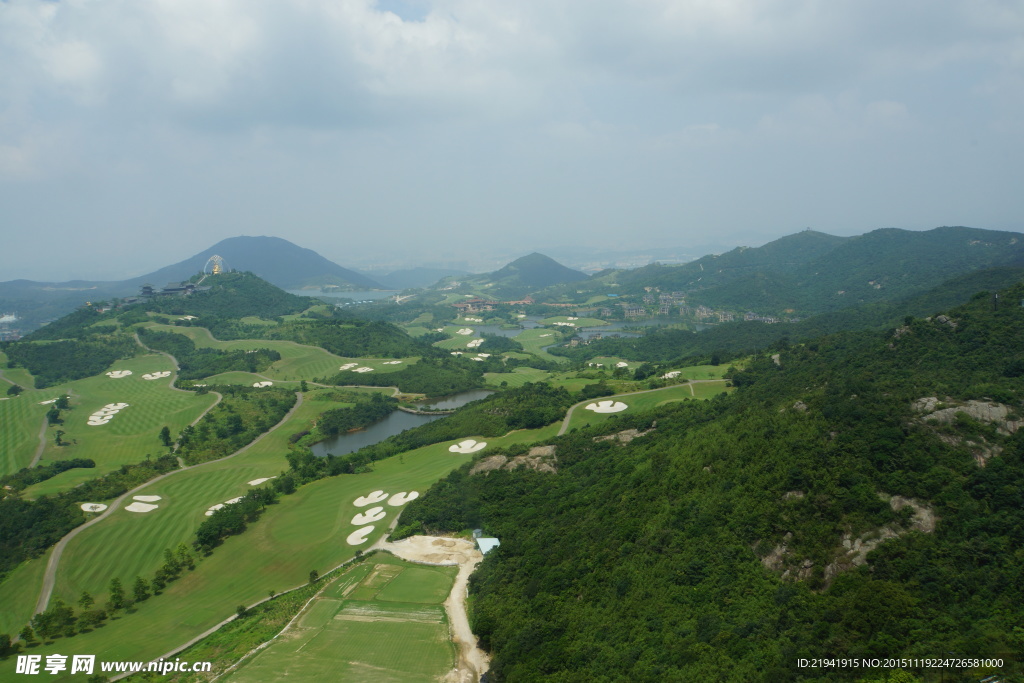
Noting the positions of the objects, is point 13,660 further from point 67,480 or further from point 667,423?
Answer: point 667,423

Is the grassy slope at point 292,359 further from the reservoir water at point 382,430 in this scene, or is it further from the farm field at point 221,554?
the farm field at point 221,554

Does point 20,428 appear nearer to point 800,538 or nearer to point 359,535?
point 359,535

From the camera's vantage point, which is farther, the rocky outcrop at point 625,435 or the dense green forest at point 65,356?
the dense green forest at point 65,356

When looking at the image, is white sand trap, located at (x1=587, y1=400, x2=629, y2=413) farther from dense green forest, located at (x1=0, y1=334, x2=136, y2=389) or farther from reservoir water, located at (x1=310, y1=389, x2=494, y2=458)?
dense green forest, located at (x1=0, y1=334, x2=136, y2=389)

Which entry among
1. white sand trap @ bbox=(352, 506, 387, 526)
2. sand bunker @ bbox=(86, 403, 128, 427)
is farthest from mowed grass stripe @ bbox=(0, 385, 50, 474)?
white sand trap @ bbox=(352, 506, 387, 526)

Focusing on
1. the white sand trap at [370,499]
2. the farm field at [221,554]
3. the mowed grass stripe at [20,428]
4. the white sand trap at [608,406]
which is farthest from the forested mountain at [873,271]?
the mowed grass stripe at [20,428]

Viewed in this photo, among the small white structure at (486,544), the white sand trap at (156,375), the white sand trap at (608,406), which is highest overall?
the white sand trap at (608,406)
